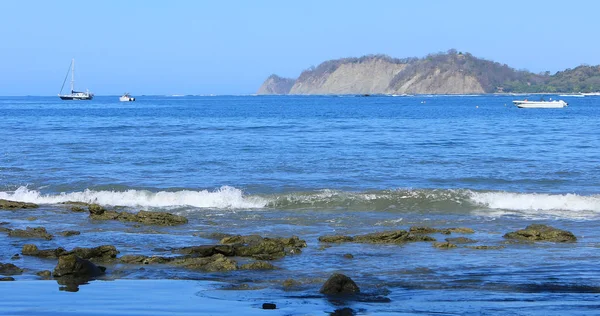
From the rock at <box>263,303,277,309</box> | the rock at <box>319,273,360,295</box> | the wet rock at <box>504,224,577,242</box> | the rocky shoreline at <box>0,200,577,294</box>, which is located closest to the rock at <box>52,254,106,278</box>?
the rocky shoreline at <box>0,200,577,294</box>

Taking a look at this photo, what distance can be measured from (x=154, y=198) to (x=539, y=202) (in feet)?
39.2

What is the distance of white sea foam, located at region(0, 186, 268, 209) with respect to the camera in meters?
24.8

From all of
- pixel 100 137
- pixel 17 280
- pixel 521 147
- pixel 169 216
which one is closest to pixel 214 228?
pixel 169 216

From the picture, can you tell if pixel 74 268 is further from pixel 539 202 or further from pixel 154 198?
pixel 539 202

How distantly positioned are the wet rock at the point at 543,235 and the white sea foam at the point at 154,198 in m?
9.32

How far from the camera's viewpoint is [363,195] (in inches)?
960

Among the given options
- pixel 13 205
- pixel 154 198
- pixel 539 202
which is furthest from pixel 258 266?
pixel 539 202

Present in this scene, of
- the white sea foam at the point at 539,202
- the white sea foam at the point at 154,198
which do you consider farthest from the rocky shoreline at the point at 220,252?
the white sea foam at the point at 539,202

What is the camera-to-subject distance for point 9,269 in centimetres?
1297

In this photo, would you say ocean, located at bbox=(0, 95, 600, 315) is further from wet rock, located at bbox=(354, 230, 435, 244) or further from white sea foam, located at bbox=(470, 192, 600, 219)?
wet rock, located at bbox=(354, 230, 435, 244)

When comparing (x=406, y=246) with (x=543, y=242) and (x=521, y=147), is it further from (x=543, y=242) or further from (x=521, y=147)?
(x=521, y=147)

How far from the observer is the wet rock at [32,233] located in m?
17.0

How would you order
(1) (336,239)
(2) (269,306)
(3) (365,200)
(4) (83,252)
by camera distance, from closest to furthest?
(2) (269,306) < (4) (83,252) < (1) (336,239) < (3) (365,200)

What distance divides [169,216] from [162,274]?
7.11 metres
